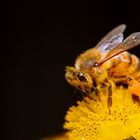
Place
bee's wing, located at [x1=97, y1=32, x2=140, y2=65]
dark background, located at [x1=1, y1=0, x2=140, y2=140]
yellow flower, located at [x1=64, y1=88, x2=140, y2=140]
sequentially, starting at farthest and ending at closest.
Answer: dark background, located at [x1=1, y1=0, x2=140, y2=140]
bee's wing, located at [x1=97, y1=32, x2=140, y2=65]
yellow flower, located at [x1=64, y1=88, x2=140, y2=140]

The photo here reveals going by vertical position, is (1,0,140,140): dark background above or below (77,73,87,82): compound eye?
above

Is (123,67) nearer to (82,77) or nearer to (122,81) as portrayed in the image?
(122,81)

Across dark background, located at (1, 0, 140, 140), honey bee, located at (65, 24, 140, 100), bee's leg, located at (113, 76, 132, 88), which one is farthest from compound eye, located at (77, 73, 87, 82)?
dark background, located at (1, 0, 140, 140)

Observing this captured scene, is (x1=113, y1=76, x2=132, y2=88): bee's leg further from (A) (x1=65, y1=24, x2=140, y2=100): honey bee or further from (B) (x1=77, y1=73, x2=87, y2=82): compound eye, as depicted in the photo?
(B) (x1=77, y1=73, x2=87, y2=82): compound eye

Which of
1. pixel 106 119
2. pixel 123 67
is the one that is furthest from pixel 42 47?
pixel 106 119

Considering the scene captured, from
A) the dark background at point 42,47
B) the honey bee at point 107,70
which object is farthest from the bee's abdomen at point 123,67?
the dark background at point 42,47

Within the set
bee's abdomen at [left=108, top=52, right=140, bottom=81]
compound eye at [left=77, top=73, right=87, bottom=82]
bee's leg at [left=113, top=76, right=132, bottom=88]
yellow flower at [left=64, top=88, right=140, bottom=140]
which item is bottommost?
yellow flower at [left=64, top=88, right=140, bottom=140]

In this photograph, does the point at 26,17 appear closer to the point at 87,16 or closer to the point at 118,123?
the point at 87,16

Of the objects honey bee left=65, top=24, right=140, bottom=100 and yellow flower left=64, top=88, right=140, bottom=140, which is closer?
yellow flower left=64, top=88, right=140, bottom=140

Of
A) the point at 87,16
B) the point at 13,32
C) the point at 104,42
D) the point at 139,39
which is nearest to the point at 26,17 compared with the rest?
the point at 13,32
